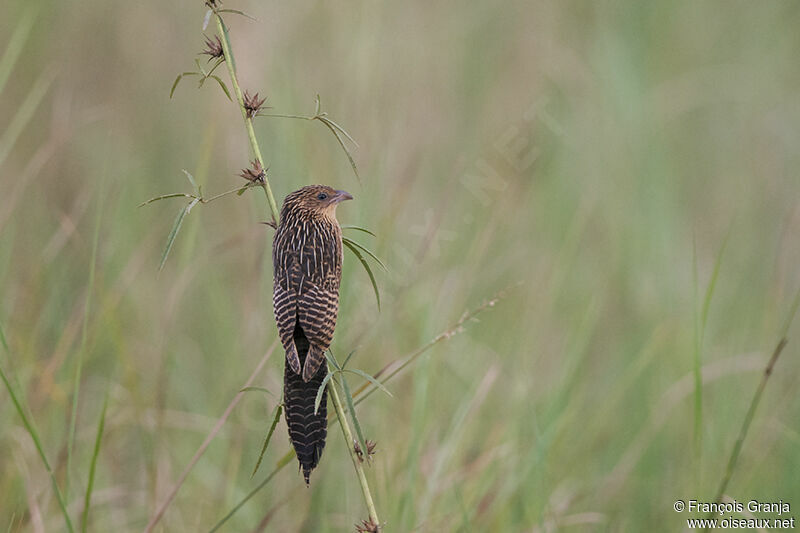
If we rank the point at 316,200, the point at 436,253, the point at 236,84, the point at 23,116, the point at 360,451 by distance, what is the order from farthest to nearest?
the point at 436,253
the point at 23,116
the point at 316,200
the point at 360,451
the point at 236,84

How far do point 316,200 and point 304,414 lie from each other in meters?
0.45

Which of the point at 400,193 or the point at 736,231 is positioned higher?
the point at 736,231

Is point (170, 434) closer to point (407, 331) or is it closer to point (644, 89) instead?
point (407, 331)

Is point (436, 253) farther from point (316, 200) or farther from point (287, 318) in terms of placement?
point (287, 318)

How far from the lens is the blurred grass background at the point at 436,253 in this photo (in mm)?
3184

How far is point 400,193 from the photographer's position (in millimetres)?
3320

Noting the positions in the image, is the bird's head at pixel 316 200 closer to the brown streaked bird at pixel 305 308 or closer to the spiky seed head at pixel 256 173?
the brown streaked bird at pixel 305 308

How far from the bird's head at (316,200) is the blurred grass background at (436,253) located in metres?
0.29

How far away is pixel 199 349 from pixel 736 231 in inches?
108

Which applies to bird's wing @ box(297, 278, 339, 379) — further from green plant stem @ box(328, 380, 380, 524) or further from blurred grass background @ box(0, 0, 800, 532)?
blurred grass background @ box(0, 0, 800, 532)

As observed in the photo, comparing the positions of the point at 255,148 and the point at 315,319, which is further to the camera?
the point at 315,319

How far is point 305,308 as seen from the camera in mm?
1520

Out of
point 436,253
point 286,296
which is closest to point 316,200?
point 286,296

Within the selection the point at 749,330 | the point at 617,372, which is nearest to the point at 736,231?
the point at 749,330
